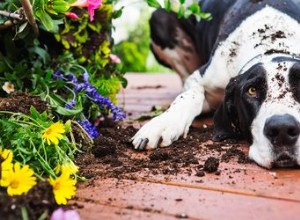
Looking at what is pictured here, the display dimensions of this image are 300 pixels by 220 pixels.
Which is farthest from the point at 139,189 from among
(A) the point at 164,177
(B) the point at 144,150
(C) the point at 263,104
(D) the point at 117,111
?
(D) the point at 117,111

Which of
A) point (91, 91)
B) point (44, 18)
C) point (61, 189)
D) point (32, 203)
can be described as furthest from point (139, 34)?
point (32, 203)

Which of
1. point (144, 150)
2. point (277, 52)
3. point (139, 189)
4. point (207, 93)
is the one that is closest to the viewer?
point (139, 189)

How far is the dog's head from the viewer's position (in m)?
2.10

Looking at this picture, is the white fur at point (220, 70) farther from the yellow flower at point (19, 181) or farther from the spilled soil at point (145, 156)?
the yellow flower at point (19, 181)

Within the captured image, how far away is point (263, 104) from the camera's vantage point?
231 centimetres

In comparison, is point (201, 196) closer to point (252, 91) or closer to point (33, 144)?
point (33, 144)

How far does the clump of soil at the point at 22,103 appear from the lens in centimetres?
225

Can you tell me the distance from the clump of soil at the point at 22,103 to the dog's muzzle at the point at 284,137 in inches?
40.3

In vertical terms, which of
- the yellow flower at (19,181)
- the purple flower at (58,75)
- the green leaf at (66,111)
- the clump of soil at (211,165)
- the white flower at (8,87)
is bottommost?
the clump of soil at (211,165)

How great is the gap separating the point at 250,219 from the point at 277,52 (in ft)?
4.36

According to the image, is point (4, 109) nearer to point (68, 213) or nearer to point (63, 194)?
point (63, 194)

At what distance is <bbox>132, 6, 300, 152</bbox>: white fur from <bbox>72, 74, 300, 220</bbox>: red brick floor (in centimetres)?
51

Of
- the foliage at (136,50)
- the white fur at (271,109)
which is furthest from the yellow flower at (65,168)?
the foliage at (136,50)

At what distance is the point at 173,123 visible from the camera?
2658 millimetres
